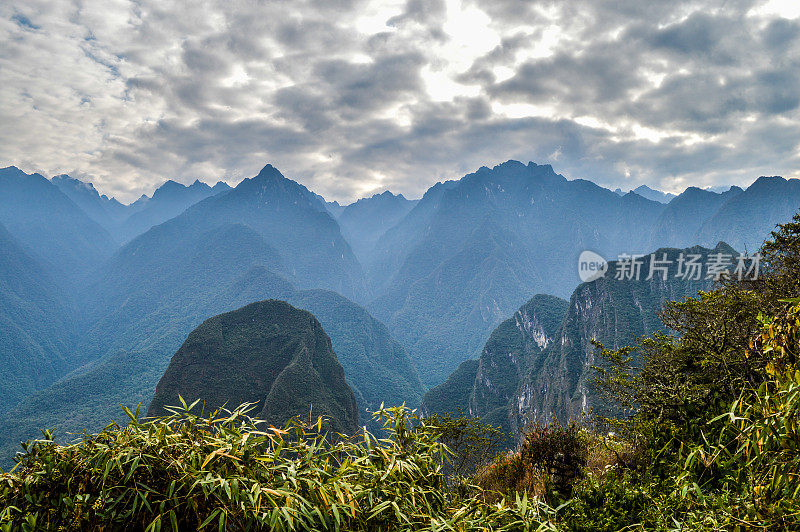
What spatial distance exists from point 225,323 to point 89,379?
70408 mm

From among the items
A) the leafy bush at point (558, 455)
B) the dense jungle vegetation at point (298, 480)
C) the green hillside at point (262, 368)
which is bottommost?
the green hillside at point (262, 368)

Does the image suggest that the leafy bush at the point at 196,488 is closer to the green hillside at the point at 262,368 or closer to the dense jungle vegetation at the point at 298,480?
the dense jungle vegetation at the point at 298,480

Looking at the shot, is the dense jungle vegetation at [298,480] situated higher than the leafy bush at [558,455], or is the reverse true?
the dense jungle vegetation at [298,480]

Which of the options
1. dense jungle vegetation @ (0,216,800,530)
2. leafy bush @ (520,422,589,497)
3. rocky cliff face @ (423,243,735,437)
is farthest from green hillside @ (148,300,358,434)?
dense jungle vegetation @ (0,216,800,530)

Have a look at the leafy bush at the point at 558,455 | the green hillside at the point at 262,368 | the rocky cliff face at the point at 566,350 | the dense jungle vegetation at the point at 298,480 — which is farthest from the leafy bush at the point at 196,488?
the green hillside at the point at 262,368

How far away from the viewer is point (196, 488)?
221 cm

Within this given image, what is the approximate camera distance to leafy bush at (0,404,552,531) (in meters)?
2.04

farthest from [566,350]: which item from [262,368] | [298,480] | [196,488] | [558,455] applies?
[196,488]

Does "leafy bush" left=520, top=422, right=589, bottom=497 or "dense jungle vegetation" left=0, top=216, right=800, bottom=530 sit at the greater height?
"dense jungle vegetation" left=0, top=216, right=800, bottom=530

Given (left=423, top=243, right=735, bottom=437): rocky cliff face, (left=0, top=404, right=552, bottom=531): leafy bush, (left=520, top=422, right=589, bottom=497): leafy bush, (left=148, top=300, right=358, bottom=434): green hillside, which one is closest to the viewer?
(left=0, top=404, right=552, bottom=531): leafy bush

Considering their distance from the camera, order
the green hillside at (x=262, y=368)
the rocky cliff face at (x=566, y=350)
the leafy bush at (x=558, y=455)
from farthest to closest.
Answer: the rocky cliff face at (x=566, y=350)
the green hillside at (x=262, y=368)
the leafy bush at (x=558, y=455)

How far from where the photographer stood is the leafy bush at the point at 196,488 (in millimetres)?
2043

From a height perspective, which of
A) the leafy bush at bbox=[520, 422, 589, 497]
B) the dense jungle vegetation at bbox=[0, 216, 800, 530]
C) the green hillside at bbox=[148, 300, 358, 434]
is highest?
the dense jungle vegetation at bbox=[0, 216, 800, 530]

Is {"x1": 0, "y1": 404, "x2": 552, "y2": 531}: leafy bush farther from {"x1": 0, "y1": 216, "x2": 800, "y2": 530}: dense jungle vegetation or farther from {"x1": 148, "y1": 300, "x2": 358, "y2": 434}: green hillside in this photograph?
{"x1": 148, "y1": 300, "x2": 358, "y2": 434}: green hillside
